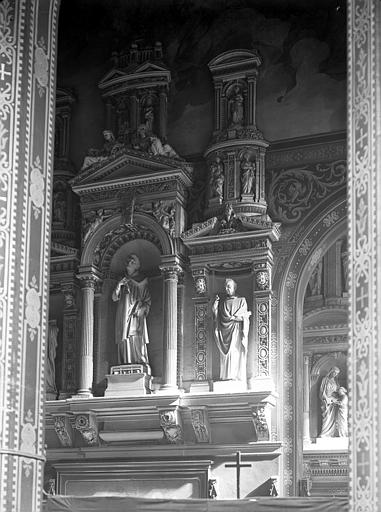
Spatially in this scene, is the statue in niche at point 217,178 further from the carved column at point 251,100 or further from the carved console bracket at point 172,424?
the carved console bracket at point 172,424

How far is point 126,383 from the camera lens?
15359 mm

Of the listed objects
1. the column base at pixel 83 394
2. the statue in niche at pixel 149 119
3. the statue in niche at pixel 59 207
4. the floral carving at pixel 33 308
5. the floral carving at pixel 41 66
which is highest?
the statue in niche at pixel 149 119

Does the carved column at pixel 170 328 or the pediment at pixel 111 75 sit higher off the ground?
the pediment at pixel 111 75

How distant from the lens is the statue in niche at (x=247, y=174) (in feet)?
Result: 50.4

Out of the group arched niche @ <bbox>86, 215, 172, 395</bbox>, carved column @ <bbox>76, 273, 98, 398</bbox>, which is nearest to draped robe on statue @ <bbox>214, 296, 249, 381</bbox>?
arched niche @ <bbox>86, 215, 172, 395</bbox>

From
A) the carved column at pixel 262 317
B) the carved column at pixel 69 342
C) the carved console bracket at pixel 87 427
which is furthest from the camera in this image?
the carved column at pixel 69 342

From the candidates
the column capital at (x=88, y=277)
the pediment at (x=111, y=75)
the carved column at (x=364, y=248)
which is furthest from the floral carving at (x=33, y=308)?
the pediment at (x=111, y=75)

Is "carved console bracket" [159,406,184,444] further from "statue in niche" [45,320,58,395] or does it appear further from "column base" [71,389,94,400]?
"statue in niche" [45,320,58,395]

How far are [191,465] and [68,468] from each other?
6.46ft

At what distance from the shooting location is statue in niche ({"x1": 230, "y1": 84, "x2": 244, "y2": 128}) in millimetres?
15727

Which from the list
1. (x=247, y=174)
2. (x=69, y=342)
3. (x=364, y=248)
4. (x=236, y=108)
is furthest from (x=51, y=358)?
(x=364, y=248)

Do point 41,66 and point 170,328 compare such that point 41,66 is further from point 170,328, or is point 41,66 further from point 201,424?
point 201,424

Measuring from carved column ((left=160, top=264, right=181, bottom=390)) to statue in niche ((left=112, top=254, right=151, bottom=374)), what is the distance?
41cm

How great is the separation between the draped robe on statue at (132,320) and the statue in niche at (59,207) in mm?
1573
